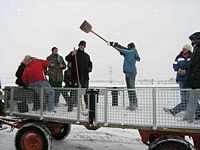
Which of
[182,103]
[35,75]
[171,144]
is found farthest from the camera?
[35,75]

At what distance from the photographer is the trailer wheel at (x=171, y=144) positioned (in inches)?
202

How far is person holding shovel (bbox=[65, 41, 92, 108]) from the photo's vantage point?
7.37 m

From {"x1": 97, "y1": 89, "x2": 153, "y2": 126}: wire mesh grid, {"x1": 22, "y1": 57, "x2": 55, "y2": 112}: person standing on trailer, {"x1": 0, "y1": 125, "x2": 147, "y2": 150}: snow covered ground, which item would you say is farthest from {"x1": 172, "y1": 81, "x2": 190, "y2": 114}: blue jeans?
{"x1": 22, "y1": 57, "x2": 55, "y2": 112}: person standing on trailer

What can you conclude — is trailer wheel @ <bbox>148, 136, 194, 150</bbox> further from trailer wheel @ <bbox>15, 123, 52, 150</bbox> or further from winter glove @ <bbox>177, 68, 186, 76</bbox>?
trailer wheel @ <bbox>15, 123, 52, 150</bbox>

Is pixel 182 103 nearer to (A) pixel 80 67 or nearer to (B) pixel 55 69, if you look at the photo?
(A) pixel 80 67

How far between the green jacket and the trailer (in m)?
1.43

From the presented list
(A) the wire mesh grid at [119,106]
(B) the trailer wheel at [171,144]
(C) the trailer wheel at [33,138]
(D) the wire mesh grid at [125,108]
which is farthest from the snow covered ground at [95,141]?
(B) the trailer wheel at [171,144]

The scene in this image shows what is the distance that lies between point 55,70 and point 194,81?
3.83m

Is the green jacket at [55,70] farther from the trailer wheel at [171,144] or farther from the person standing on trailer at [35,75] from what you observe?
the trailer wheel at [171,144]

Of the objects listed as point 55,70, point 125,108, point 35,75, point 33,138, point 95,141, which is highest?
point 55,70

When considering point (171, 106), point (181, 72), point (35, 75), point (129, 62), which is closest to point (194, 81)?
point (171, 106)

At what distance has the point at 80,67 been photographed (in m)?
7.41

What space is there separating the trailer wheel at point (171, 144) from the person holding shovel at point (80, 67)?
269 centimetres

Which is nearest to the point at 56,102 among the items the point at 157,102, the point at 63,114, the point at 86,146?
the point at 63,114
